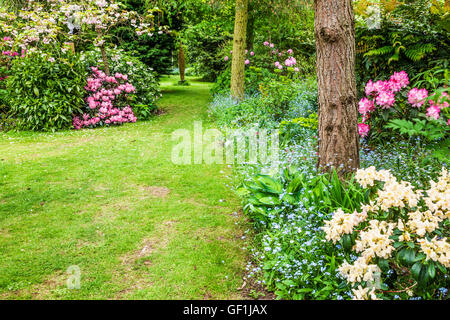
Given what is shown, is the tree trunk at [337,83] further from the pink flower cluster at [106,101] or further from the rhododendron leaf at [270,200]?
the pink flower cluster at [106,101]

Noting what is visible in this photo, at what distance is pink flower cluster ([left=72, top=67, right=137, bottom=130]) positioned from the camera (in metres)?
9.11

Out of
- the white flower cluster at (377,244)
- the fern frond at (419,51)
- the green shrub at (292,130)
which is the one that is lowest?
the white flower cluster at (377,244)

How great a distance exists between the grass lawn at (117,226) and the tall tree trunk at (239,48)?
3.70 meters

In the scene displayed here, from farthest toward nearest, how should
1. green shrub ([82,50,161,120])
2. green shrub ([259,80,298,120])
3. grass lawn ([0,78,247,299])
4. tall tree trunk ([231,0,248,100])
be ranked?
green shrub ([82,50,161,120]), tall tree trunk ([231,0,248,100]), green shrub ([259,80,298,120]), grass lawn ([0,78,247,299])

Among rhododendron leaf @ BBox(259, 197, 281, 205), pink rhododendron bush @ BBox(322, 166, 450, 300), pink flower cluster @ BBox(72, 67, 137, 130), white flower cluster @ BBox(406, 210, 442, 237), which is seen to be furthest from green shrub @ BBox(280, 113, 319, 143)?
pink flower cluster @ BBox(72, 67, 137, 130)

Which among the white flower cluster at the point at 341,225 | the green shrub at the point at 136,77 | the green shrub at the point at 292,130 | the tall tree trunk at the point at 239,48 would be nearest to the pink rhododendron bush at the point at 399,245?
the white flower cluster at the point at 341,225

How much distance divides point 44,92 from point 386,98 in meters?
8.06

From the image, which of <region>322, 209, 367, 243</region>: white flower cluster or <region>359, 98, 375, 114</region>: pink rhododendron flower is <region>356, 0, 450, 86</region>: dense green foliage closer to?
<region>359, 98, 375, 114</region>: pink rhododendron flower

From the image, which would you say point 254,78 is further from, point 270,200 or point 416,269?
point 416,269

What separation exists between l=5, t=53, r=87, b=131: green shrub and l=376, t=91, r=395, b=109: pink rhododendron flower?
24.6 feet

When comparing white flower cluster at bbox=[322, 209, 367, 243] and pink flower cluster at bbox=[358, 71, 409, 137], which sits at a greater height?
pink flower cluster at bbox=[358, 71, 409, 137]

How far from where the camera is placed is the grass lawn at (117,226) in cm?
274

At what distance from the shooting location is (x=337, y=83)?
3.29 metres
